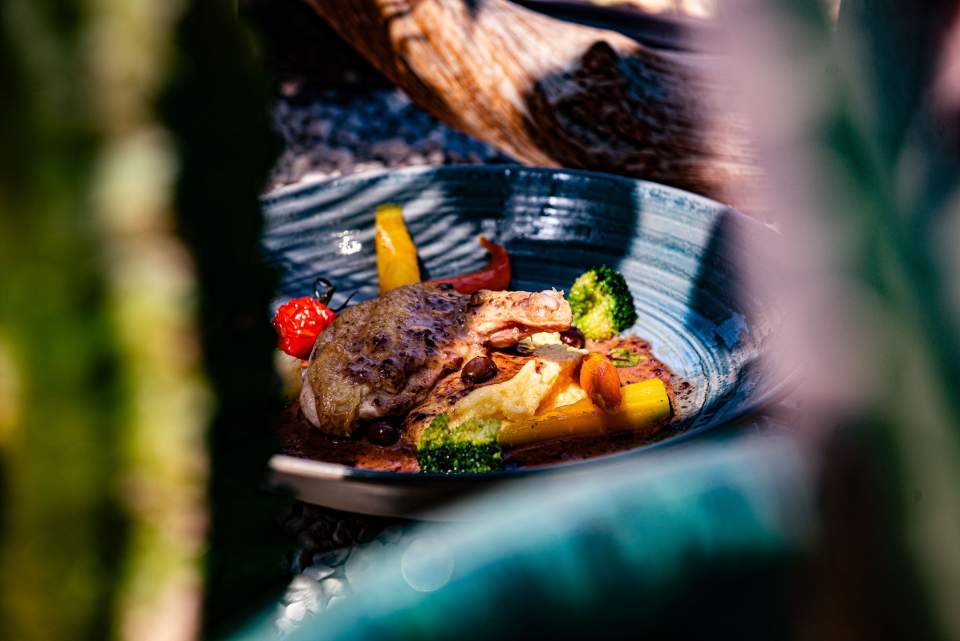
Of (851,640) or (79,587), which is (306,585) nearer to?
(79,587)

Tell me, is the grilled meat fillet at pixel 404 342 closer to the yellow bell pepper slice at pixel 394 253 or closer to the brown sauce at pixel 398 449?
the brown sauce at pixel 398 449

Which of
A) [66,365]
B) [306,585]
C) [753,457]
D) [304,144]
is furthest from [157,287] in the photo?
[304,144]

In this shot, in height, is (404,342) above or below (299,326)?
above

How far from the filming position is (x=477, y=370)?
229cm

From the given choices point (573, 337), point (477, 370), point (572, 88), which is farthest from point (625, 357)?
point (572, 88)

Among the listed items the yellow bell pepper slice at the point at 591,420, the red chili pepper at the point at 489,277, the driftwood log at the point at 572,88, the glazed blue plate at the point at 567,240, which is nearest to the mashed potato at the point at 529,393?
the yellow bell pepper slice at the point at 591,420

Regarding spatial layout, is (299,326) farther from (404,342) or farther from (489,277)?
(489,277)

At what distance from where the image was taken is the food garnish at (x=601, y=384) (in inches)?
85.8

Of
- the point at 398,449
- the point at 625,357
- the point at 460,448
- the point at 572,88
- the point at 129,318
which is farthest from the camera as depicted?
the point at 572,88

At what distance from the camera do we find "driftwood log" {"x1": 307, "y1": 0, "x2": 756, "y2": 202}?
341 centimetres

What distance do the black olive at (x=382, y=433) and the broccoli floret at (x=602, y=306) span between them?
0.75m

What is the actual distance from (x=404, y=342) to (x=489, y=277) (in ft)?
2.16

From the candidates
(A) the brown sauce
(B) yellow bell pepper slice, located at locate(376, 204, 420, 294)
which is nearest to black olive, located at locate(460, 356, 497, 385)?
(A) the brown sauce

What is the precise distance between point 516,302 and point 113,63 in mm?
2070
